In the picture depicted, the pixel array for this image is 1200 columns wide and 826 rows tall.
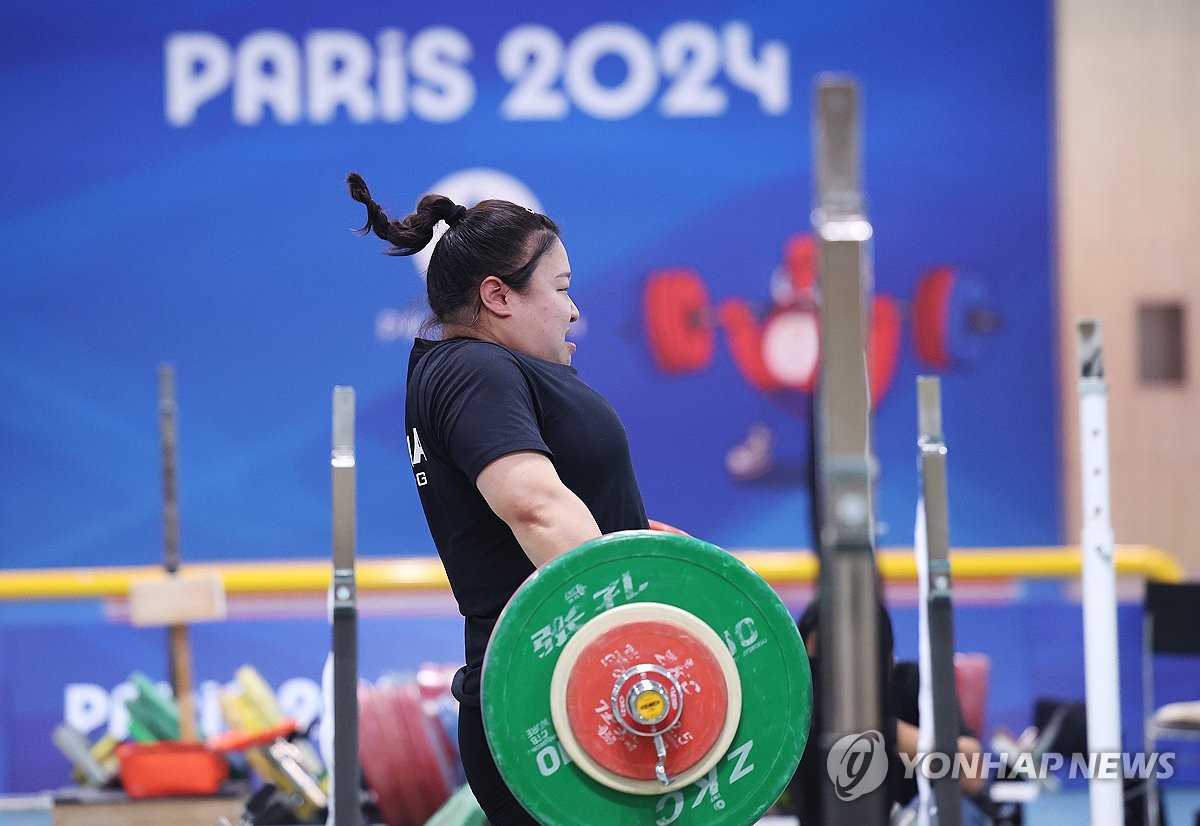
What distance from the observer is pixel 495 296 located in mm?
1952

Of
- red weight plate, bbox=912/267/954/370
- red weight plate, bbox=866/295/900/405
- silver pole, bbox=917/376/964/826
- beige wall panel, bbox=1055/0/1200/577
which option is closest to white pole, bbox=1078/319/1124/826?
silver pole, bbox=917/376/964/826

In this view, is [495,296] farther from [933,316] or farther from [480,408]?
[933,316]

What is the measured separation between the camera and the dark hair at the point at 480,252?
6.45 feet

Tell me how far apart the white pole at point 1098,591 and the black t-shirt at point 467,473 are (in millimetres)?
1097

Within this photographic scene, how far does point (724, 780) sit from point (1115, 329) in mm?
6340

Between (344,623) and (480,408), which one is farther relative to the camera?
(344,623)

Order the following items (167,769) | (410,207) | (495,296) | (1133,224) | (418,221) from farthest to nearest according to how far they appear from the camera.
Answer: (1133,224), (410,207), (167,769), (418,221), (495,296)

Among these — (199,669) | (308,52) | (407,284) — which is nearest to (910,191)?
(407,284)

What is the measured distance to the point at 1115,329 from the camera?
7477mm

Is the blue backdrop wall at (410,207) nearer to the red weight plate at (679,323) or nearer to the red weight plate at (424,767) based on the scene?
the red weight plate at (679,323)

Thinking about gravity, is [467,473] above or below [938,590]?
above

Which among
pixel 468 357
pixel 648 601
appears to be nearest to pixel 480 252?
pixel 468 357

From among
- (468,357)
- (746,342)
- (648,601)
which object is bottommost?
(648,601)

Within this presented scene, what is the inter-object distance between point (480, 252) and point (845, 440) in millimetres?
926
